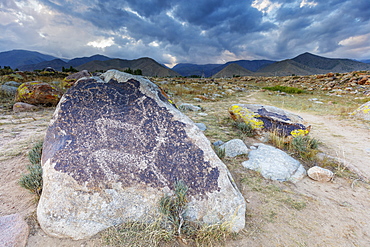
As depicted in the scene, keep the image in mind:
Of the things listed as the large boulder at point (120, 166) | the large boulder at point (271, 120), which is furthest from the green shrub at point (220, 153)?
the large boulder at point (271, 120)

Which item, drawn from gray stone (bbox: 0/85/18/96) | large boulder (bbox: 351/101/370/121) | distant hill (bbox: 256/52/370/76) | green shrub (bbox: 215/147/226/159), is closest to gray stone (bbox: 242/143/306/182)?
green shrub (bbox: 215/147/226/159)

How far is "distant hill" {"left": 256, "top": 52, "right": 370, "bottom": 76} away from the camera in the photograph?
4891 inches

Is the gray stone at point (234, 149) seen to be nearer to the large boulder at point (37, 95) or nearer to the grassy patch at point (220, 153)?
the grassy patch at point (220, 153)

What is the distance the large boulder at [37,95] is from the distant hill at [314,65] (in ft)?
442

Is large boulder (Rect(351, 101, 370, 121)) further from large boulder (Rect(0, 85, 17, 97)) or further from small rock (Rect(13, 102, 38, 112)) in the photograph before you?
large boulder (Rect(0, 85, 17, 97))

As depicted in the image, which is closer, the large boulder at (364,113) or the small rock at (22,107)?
the small rock at (22,107)

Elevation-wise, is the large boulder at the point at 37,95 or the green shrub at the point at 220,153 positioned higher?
the large boulder at the point at 37,95

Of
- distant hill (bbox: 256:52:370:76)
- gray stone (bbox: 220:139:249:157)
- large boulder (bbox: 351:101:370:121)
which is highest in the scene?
distant hill (bbox: 256:52:370:76)

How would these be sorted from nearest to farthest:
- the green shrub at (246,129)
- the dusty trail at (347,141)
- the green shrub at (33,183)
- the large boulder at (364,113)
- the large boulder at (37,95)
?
the green shrub at (33,183) → the dusty trail at (347,141) → the green shrub at (246,129) → the large boulder at (364,113) → the large boulder at (37,95)

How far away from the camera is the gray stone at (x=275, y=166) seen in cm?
300

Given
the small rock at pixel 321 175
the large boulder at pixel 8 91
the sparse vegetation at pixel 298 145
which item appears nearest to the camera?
the small rock at pixel 321 175

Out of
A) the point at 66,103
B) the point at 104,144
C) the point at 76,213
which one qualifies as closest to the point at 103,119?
the point at 104,144

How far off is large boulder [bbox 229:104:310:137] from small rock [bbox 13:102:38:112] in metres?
8.10

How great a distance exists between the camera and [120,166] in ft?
6.95
